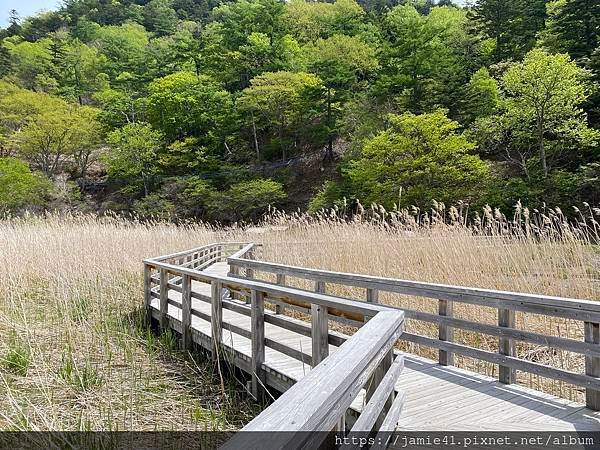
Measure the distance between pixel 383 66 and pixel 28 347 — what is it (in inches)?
1022

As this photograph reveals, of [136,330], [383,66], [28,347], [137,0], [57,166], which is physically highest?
[137,0]

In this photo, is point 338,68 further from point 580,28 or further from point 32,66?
point 32,66

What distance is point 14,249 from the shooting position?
738 centimetres

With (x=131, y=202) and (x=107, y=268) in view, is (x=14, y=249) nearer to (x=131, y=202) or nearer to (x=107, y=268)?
(x=107, y=268)

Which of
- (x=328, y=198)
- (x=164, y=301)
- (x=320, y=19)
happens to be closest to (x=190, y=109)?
(x=328, y=198)

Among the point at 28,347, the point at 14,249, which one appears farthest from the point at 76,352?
the point at 14,249

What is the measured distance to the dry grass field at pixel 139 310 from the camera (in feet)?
11.3

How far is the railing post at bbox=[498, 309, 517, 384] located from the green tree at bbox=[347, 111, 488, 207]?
1508 cm

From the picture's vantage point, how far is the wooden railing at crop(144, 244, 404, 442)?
3.76ft

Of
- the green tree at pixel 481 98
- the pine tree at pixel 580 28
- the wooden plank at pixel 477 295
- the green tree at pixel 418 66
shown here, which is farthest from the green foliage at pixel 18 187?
the pine tree at pixel 580 28

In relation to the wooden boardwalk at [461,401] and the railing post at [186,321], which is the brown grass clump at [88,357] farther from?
the wooden boardwalk at [461,401]

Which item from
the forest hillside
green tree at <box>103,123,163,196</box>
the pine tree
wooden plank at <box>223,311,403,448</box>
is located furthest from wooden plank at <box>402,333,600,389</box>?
green tree at <box>103,123,163,196</box>

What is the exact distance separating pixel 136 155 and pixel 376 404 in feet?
103

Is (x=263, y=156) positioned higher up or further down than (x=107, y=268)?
higher up
